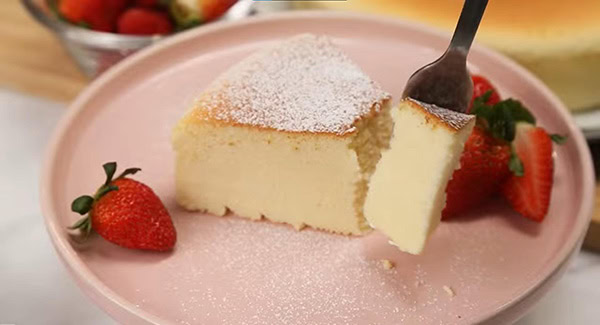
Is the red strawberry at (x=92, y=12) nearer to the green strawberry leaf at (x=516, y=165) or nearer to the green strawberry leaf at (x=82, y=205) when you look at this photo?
the green strawberry leaf at (x=82, y=205)

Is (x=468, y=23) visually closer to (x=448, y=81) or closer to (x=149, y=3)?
(x=448, y=81)

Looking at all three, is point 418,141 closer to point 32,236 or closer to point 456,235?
point 456,235

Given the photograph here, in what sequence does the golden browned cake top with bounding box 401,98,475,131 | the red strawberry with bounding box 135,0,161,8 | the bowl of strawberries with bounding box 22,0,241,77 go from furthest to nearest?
the red strawberry with bounding box 135,0,161,8, the bowl of strawberries with bounding box 22,0,241,77, the golden browned cake top with bounding box 401,98,475,131

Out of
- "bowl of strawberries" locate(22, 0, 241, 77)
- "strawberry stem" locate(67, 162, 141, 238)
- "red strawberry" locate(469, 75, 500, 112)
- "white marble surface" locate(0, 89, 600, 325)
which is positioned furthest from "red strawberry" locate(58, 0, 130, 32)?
"red strawberry" locate(469, 75, 500, 112)

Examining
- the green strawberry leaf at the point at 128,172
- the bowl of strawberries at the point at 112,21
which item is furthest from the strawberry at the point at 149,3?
the green strawberry leaf at the point at 128,172

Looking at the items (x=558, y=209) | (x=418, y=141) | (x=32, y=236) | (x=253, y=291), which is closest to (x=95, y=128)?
(x=32, y=236)

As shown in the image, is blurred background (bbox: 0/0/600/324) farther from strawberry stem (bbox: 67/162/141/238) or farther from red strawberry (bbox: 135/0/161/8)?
strawberry stem (bbox: 67/162/141/238)
